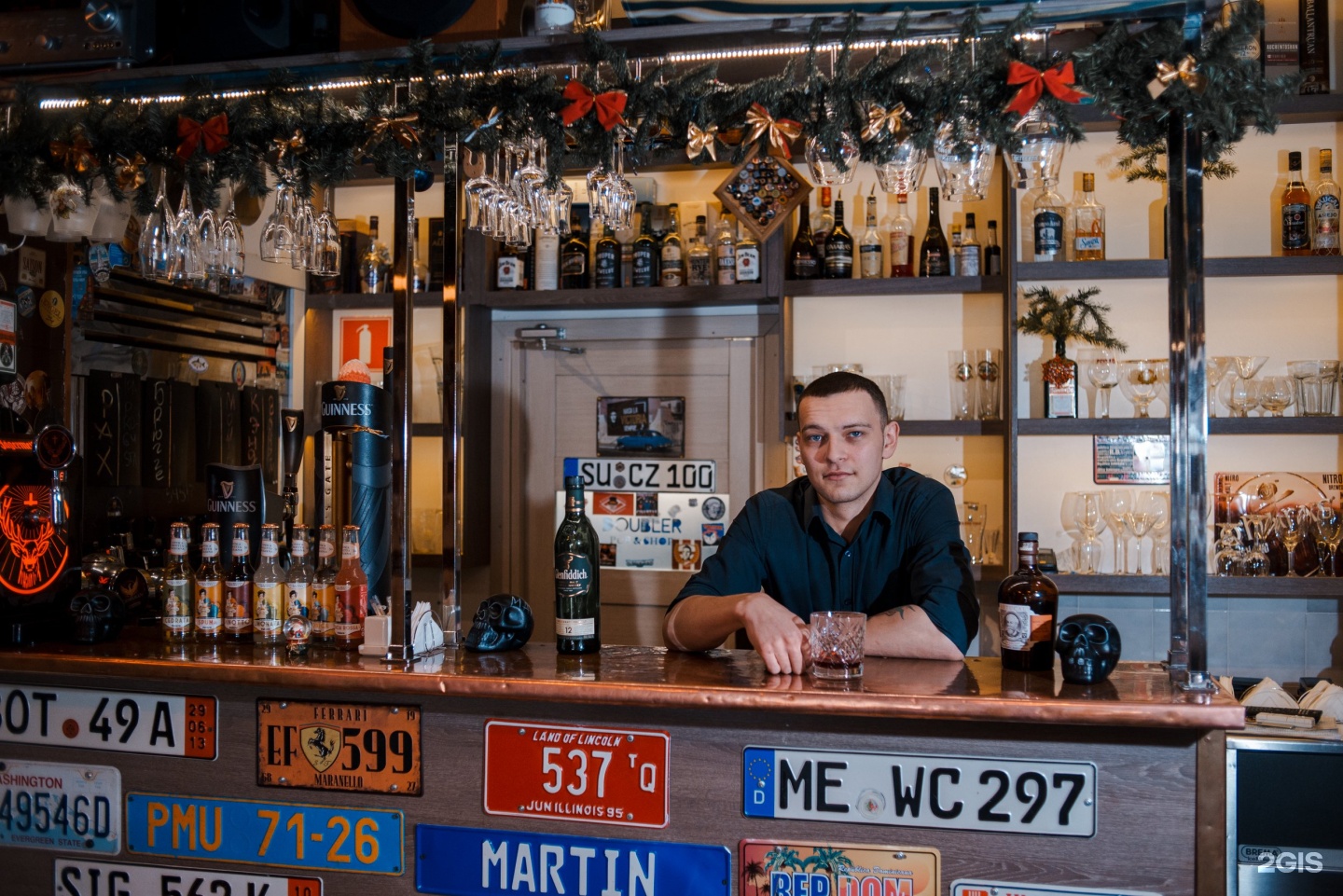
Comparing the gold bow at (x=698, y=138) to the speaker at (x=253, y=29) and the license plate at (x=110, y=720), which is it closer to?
the speaker at (x=253, y=29)

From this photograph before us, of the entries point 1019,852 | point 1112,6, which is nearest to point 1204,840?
point 1019,852

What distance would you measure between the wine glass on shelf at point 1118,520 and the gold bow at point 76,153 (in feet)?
10.2

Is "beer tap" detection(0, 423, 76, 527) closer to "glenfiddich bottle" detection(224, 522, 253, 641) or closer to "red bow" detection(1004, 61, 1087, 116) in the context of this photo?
"glenfiddich bottle" detection(224, 522, 253, 641)

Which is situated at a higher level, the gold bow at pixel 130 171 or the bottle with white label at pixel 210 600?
the gold bow at pixel 130 171

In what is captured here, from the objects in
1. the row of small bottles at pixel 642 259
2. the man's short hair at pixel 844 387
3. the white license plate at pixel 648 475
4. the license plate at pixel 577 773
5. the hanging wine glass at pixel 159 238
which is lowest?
the license plate at pixel 577 773

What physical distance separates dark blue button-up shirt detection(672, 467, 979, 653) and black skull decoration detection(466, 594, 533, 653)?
41 cm

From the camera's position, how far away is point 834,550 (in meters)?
2.55

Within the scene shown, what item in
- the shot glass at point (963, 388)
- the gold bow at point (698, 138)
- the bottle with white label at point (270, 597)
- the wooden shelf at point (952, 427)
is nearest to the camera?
the gold bow at point (698, 138)

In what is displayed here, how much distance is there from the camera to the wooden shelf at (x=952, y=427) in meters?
3.61

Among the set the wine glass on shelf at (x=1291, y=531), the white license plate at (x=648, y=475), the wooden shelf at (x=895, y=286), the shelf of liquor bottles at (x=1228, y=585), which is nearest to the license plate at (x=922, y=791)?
the shelf of liquor bottles at (x=1228, y=585)

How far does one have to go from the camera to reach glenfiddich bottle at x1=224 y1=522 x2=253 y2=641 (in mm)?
2193

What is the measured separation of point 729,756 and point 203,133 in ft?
5.30

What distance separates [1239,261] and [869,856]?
2.57 m

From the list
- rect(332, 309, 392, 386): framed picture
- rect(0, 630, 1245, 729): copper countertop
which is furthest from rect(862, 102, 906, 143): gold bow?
rect(332, 309, 392, 386): framed picture
